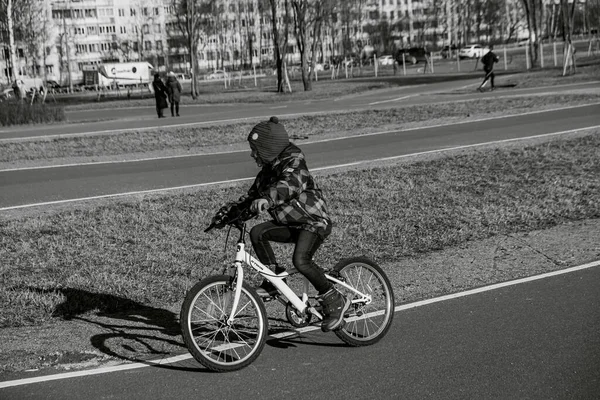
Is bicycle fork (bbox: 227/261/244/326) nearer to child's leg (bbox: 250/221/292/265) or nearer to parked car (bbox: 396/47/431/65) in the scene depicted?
child's leg (bbox: 250/221/292/265)

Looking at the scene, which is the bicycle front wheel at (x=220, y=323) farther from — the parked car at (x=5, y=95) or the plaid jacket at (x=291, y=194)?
the parked car at (x=5, y=95)

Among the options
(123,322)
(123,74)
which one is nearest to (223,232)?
(123,322)

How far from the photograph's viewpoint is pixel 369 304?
6445mm

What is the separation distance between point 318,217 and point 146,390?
5.31 ft

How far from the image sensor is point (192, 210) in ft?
38.4

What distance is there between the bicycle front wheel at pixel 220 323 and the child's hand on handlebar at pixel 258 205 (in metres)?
0.53

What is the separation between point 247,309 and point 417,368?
1194 millimetres

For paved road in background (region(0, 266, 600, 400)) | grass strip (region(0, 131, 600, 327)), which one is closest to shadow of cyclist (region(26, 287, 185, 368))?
grass strip (region(0, 131, 600, 327))

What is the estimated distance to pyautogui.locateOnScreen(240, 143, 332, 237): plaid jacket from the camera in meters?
5.75

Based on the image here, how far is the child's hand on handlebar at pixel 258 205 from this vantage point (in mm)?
5492

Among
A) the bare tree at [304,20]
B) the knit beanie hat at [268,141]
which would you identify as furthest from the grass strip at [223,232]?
the bare tree at [304,20]

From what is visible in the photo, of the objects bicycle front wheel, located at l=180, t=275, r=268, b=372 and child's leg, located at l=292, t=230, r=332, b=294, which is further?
child's leg, located at l=292, t=230, r=332, b=294

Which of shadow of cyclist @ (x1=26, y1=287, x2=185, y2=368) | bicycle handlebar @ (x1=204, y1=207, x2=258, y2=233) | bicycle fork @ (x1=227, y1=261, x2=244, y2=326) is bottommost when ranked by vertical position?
shadow of cyclist @ (x1=26, y1=287, x2=185, y2=368)

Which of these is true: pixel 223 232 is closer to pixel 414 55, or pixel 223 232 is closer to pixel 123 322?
pixel 123 322
